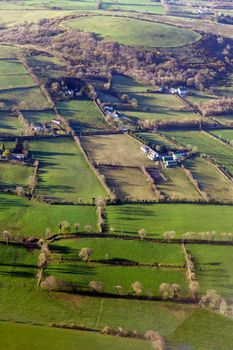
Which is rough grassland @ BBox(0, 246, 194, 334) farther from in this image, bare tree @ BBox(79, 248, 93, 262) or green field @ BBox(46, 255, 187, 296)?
bare tree @ BBox(79, 248, 93, 262)

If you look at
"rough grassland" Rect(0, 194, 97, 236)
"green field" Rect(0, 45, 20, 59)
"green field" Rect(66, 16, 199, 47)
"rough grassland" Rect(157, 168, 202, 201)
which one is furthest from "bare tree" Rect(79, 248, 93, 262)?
"green field" Rect(66, 16, 199, 47)

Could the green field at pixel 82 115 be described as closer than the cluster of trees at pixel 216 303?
No

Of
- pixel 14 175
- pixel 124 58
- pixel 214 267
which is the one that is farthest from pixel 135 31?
pixel 214 267

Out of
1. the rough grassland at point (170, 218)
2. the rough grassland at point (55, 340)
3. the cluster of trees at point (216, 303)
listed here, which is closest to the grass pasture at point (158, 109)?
the rough grassland at point (170, 218)

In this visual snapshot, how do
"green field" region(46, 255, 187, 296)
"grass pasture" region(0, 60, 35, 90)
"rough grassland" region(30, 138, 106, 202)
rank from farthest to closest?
"grass pasture" region(0, 60, 35, 90), "rough grassland" region(30, 138, 106, 202), "green field" region(46, 255, 187, 296)

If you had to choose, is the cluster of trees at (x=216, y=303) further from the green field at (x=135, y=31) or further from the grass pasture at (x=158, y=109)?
the green field at (x=135, y=31)

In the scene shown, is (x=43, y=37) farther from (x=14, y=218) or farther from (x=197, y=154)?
(x=14, y=218)
